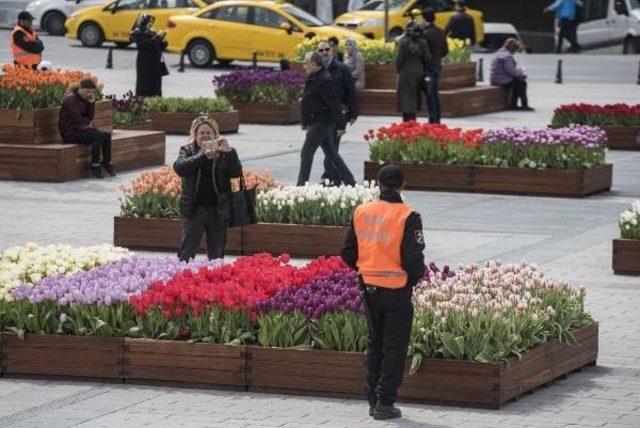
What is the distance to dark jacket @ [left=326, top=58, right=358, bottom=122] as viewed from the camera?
74.5 ft

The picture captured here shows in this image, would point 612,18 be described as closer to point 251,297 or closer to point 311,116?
point 311,116

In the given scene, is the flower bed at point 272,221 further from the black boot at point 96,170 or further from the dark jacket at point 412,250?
the dark jacket at point 412,250

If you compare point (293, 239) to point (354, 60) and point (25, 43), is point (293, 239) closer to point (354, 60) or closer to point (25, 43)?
point (25, 43)

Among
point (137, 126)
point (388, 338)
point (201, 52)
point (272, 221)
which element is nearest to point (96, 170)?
point (137, 126)

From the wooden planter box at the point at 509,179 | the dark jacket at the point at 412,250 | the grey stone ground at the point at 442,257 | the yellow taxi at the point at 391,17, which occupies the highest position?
the yellow taxi at the point at 391,17

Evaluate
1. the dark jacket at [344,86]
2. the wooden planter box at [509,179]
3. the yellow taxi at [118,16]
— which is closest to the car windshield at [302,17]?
the yellow taxi at [118,16]

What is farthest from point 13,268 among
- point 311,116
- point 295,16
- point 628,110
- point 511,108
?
point 295,16

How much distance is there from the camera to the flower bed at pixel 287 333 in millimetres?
11547

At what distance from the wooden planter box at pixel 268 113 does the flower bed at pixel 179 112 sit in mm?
2160

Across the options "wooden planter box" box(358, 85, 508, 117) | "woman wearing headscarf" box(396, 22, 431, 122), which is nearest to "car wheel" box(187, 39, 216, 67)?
"wooden planter box" box(358, 85, 508, 117)

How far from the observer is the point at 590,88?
40.0 metres

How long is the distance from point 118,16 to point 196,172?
32.9 metres

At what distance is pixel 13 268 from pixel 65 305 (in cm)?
102

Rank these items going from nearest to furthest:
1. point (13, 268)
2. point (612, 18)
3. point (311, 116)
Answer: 1. point (13, 268)
2. point (311, 116)
3. point (612, 18)
